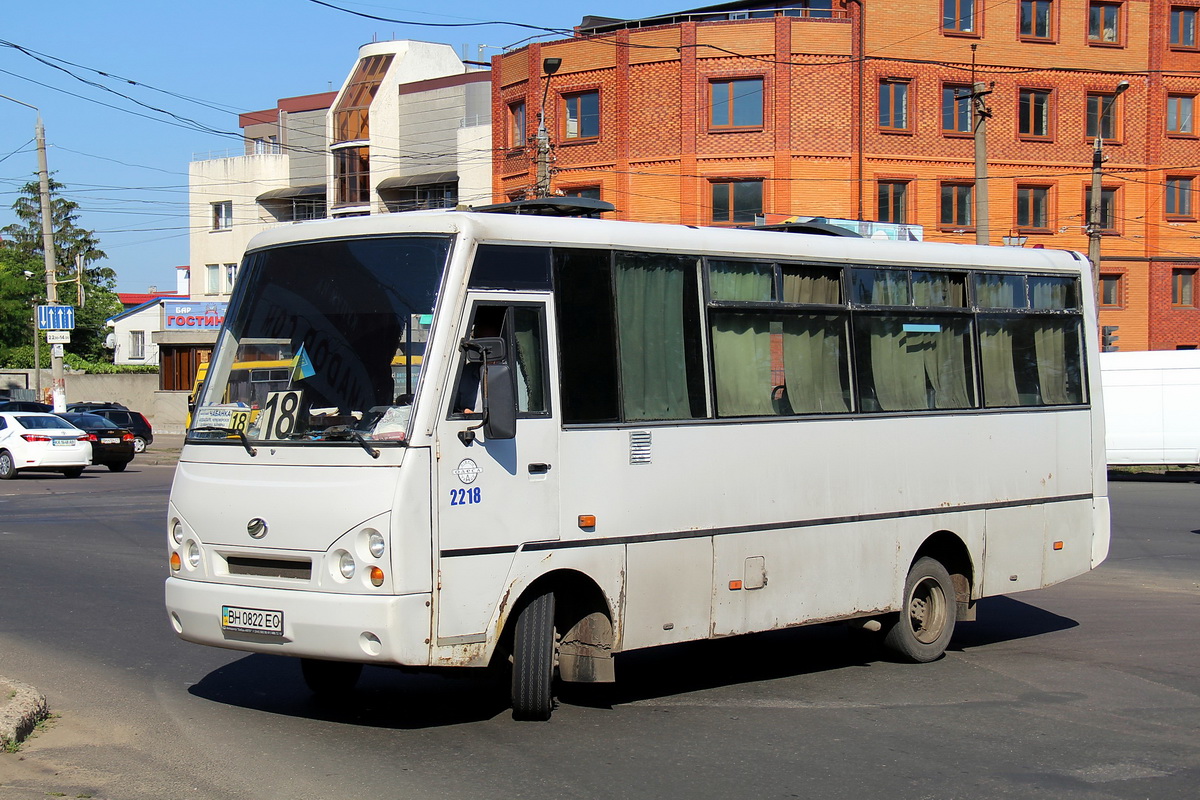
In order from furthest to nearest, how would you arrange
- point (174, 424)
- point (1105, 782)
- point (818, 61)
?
point (174, 424) → point (818, 61) → point (1105, 782)

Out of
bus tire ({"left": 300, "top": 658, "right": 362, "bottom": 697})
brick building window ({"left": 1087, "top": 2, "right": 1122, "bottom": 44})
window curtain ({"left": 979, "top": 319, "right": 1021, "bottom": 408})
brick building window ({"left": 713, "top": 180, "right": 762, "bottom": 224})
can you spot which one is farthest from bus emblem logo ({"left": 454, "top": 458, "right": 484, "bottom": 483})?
brick building window ({"left": 1087, "top": 2, "right": 1122, "bottom": 44})

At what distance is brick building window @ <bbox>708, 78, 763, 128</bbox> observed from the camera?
1821 inches

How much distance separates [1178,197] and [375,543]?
4996 cm

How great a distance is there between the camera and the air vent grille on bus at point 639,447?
824cm

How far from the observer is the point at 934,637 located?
1035 centimetres

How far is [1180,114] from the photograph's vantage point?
5109 cm

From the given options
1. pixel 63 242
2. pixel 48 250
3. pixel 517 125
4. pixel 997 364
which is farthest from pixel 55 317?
pixel 63 242

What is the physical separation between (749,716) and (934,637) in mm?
2702

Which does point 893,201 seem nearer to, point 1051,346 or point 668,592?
point 1051,346

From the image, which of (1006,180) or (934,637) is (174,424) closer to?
(1006,180)

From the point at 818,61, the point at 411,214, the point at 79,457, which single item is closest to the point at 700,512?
the point at 411,214

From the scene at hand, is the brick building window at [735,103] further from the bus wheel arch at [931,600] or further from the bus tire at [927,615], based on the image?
the bus tire at [927,615]

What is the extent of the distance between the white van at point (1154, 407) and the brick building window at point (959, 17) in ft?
60.8

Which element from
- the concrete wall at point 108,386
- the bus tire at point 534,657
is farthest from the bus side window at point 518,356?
the concrete wall at point 108,386
